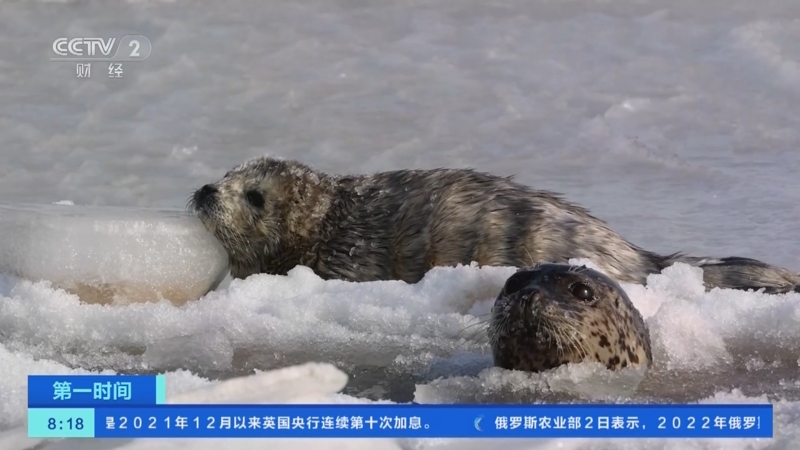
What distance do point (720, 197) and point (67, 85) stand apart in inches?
125

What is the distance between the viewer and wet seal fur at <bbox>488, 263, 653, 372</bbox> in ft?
9.50

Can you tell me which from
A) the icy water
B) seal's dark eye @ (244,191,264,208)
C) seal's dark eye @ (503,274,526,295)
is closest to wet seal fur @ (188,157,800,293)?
seal's dark eye @ (244,191,264,208)

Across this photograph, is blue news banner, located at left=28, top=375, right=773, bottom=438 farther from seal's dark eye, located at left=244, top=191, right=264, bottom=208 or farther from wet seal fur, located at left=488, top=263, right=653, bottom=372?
seal's dark eye, located at left=244, top=191, right=264, bottom=208

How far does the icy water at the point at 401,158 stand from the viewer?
10.1ft

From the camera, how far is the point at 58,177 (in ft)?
18.2

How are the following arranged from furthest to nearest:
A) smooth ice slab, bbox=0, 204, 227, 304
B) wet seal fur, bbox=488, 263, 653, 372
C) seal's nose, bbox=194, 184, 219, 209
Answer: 1. seal's nose, bbox=194, 184, 219, 209
2. smooth ice slab, bbox=0, 204, 227, 304
3. wet seal fur, bbox=488, 263, 653, 372

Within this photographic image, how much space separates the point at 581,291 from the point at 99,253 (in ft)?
6.13

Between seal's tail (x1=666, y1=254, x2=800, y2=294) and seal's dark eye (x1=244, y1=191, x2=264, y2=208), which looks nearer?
seal's tail (x1=666, y1=254, x2=800, y2=294)

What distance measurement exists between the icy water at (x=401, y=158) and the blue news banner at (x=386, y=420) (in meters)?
0.05

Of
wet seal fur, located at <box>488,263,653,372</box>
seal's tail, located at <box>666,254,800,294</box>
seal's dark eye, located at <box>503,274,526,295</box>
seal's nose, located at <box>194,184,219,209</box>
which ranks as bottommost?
wet seal fur, located at <box>488,263,653,372</box>

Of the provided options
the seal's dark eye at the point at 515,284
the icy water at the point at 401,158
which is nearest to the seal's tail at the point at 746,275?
the icy water at the point at 401,158

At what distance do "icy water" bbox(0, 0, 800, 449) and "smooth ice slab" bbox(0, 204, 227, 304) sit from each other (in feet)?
0.03

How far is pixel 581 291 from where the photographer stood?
9.80 feet

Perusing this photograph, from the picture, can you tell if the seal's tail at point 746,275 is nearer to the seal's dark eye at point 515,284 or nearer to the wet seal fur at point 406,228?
the wet seal fur at point 406,228
